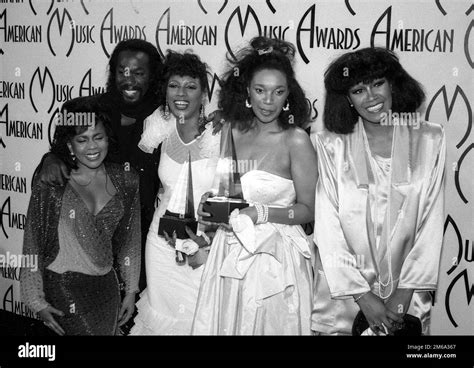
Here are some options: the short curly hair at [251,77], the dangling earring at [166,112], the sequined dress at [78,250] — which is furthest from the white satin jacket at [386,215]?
the sequined dress at [78,250]

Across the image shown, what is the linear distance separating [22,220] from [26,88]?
1.66 ft

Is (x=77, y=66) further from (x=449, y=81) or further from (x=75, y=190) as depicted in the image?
(x=449, y=81)

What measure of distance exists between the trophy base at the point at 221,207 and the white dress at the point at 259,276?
1.5 inches

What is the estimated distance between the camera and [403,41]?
228cm

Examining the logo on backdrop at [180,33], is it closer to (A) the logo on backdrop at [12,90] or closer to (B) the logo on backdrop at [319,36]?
(B) the logo on backdrop at [319,36]

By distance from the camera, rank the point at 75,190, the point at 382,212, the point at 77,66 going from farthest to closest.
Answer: the point at 77,66, the point at 75,190, the point at 382,212

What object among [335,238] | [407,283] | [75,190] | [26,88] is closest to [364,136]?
[335,238]

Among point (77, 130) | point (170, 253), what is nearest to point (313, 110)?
point (170, 253)

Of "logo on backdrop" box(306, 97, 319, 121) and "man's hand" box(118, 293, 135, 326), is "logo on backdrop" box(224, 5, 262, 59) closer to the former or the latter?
"logo on backdrop" box(306, 97, 319, 121)

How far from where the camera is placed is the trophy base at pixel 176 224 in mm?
2303

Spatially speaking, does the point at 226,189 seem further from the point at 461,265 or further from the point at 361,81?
the point at 461,265

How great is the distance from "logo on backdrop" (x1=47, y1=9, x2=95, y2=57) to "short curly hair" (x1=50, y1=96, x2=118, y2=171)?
24 cm

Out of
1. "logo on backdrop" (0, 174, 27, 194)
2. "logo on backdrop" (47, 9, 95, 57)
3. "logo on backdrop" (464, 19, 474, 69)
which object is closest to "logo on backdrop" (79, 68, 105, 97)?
"logo on backdrop" (47, 9, 95, 57)

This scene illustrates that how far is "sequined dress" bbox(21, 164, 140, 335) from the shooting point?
2299 mm
